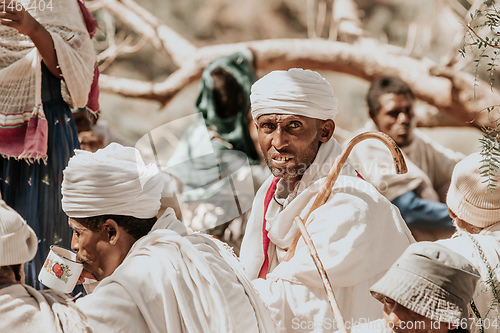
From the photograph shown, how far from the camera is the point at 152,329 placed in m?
3.22

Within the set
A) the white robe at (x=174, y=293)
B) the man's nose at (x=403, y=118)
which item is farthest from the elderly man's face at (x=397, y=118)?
the white robe at (x=174, y=293)

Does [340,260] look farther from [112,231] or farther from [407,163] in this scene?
[407,163]

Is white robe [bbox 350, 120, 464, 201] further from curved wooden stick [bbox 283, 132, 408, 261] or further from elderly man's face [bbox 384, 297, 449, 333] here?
elderly man's face [bbox 384, 297, 449, 333]

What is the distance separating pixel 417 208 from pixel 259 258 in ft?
12.2

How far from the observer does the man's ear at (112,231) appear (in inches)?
147

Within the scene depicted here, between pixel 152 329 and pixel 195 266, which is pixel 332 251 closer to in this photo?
pixel 195 266

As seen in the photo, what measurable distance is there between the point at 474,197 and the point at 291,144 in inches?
37.7

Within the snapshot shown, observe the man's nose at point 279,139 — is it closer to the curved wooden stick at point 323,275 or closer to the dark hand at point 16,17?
the curved wooden stick at point 323,275

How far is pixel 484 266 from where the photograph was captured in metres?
3.93

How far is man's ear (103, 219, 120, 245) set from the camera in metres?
3.75

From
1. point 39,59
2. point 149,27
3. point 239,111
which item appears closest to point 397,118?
point 239,111

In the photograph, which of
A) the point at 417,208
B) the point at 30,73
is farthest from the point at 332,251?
the point at 417,208

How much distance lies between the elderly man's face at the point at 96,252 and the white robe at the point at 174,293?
0.58 feet

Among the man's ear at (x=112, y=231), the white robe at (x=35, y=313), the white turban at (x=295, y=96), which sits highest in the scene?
the white turban at (x=295, y=96)
